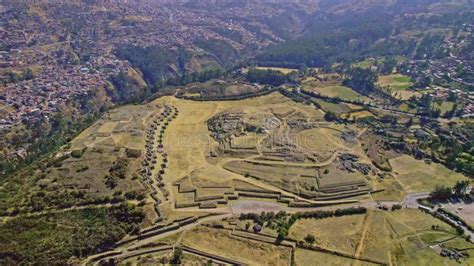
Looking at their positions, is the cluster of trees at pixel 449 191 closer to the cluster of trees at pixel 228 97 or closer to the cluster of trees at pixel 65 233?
the cluster of trees at pixel 65 233

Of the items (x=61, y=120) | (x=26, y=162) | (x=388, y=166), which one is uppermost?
(x=388, y=166)

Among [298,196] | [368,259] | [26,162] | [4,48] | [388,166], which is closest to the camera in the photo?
[368,259]

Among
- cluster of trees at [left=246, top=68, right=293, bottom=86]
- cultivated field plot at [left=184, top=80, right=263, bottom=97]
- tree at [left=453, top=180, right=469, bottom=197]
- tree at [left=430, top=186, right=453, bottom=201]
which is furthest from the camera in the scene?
cluster of trees at [left=246, top=68, right=293, bottom=86]

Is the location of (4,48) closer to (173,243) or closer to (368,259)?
(173,243)

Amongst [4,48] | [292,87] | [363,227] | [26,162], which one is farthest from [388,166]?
[4,48]

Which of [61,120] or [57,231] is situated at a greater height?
[57,231]

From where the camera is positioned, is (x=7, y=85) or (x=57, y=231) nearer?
(x=57, y=231)

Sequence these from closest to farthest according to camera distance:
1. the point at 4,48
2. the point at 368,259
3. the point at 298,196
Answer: the point at 368,259 → the point at 298,196 → the point at 4,48

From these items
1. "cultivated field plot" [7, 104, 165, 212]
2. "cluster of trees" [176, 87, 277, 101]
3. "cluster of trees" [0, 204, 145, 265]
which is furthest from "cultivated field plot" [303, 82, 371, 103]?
"cluster of trees" [0, 204, 145, 265]

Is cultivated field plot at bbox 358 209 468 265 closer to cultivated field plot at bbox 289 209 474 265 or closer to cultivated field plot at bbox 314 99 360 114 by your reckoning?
cultivated field plot at bbox 289 209 474 265
